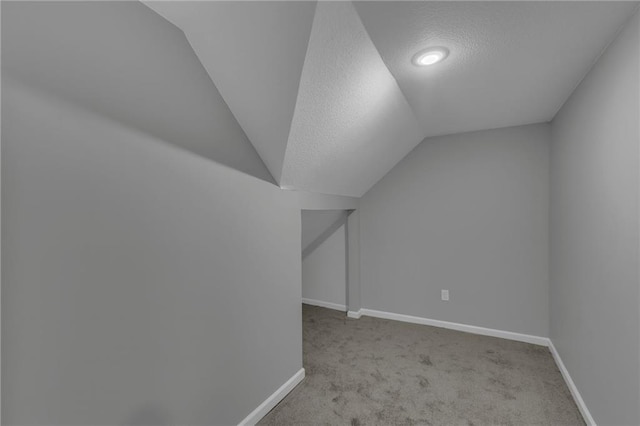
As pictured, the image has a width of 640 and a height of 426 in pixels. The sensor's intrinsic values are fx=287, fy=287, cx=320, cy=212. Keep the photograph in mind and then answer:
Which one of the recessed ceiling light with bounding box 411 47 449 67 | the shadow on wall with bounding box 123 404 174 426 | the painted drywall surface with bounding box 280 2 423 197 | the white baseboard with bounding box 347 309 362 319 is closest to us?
the shadow on wall with bounding box 123 404 174 426

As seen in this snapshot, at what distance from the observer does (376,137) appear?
2385mm

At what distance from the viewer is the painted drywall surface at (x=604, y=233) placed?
1.24 m

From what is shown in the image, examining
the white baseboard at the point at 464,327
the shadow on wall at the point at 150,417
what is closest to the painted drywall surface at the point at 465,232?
the white baseboard at the point at 464,327

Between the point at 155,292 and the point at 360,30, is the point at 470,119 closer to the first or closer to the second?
the point at 360,30

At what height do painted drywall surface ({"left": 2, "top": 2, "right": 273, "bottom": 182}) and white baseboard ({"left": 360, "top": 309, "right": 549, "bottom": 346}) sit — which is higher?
painted drywall surface ({"left": 2, "top": 2, "right": 273, "bottom": 182})

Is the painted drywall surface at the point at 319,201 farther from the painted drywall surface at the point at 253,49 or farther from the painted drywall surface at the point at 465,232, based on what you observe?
the painted drywall surface at the point at 253,49

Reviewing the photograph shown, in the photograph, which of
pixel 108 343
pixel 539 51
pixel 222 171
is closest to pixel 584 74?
pixel 539 51

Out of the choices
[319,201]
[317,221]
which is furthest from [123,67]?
[317,221]

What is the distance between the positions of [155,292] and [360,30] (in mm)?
1477

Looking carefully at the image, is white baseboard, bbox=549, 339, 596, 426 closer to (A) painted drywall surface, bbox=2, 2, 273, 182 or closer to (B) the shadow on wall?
(B) the shadow on wall

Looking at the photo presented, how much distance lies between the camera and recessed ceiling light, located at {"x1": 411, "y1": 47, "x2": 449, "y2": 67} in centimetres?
150

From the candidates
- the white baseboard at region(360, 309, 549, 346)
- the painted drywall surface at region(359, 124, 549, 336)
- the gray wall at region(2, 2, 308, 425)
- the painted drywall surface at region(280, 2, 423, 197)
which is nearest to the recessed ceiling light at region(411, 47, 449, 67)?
the painted drywall surface at region(280, 2, 423, 197)

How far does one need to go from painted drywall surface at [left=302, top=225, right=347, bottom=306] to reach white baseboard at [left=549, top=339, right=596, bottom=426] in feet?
6.98

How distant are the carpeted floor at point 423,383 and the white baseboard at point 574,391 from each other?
1.6 inches
